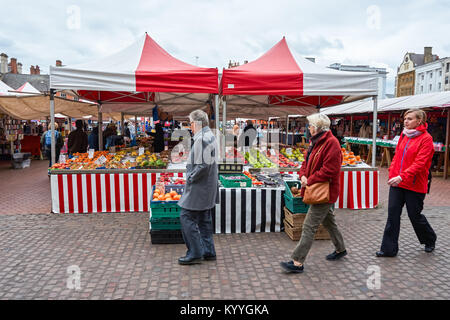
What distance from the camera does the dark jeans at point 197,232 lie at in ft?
13.3

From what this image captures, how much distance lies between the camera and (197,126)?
12.7ft

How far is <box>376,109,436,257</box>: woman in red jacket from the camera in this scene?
4012 mm

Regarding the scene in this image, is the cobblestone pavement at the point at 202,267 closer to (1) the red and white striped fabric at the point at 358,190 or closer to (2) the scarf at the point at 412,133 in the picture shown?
(1) the red and white striped fabric at the point at 358,190

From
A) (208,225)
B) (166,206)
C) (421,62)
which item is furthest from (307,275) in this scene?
(421,62)

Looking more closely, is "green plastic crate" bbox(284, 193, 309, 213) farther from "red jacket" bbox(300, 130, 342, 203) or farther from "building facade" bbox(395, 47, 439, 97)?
"building facade" bbox(395, 47, 439, 97)

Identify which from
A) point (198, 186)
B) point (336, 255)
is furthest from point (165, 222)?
point (336, 255)

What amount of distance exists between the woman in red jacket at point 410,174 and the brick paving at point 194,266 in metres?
0.41

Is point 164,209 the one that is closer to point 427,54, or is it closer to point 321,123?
point 321,123

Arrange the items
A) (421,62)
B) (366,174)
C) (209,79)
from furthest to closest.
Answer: (421,62) < (366,174) < (209,79)

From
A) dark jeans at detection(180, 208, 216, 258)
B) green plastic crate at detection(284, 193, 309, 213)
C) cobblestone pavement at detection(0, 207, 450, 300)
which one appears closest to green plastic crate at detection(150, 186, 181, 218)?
cobblestone pavement at detection(0, 207, 450, 300)

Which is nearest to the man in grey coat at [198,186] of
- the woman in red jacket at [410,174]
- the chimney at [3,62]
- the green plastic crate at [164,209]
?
the green plastic crate at [164,209]
